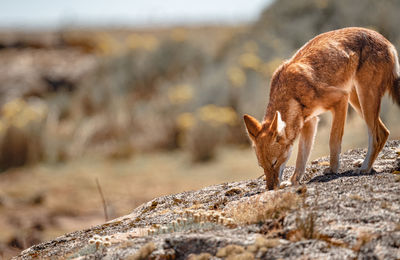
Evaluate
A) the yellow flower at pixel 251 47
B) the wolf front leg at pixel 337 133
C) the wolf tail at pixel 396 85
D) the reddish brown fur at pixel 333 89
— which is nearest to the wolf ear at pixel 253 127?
the reddish brown fur at pixel 333 89

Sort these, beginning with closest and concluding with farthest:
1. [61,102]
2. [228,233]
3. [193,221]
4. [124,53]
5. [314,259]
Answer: [314,259] → [228,233] → [193,221] → [61,102] → [124,53]

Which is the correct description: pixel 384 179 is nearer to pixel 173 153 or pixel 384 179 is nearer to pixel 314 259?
pixel 314 259

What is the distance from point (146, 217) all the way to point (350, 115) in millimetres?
9691

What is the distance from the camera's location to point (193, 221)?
474cm

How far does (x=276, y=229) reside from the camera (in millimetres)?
4039

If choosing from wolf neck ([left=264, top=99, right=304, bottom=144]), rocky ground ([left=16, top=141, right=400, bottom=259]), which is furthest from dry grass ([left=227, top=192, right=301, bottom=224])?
wolf neck ([left=264, top=99, right=304, bottom=144])

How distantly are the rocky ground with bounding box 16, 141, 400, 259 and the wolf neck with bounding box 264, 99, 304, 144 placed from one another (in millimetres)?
862

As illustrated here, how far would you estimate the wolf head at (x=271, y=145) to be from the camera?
5875 millimetres

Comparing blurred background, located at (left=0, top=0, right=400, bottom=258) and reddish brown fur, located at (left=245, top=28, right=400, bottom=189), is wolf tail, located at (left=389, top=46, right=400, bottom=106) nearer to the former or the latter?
reddish brown fur, located at (left=245, top=28, right=400, bottom=189)

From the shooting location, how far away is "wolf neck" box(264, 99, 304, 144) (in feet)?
20.4

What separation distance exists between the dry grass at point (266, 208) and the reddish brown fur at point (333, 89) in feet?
4.13

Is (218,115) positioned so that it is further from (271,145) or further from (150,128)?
(271,145)

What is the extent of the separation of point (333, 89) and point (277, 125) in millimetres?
1022

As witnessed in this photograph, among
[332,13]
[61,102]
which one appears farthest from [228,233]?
[61,102]
